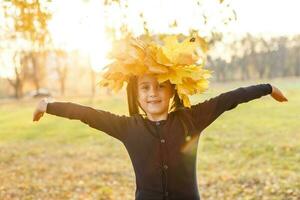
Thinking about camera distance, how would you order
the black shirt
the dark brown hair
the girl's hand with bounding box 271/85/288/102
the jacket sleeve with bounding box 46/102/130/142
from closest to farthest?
the black shirt → the jacket sleeve with bounding box 46/102/130/142 → the dark brown hair → the girl's hand with bounding box 271/85/288/102

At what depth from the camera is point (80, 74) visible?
243ft

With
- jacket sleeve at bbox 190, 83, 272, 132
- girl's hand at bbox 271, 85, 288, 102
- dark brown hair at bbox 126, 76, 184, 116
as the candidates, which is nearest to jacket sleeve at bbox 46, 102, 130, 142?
dark brown hair at bbox 126, 76, 184, 116

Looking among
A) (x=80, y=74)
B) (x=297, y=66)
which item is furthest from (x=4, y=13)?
(x=297, y=66)

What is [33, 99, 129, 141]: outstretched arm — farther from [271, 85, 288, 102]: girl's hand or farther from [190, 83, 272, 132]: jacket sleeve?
[271, 85, 288, 102]: girl's hand

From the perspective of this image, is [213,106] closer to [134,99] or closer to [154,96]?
[154,96]

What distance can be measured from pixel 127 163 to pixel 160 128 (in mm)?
11347

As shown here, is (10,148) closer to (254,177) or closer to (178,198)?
(254,177)

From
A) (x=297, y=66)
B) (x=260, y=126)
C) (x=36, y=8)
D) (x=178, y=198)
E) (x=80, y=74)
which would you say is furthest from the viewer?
(x=297, y=66)

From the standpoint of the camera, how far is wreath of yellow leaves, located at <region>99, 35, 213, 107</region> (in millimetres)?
4078

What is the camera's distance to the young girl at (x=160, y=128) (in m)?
4.04

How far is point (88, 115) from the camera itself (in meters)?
4.16

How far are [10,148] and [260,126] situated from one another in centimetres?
1056

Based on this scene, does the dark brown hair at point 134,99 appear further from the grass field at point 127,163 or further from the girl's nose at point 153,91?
the grass field at point 127,163

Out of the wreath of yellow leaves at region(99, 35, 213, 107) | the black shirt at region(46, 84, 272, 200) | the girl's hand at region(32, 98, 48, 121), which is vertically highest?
the wreath of yellow leaves at region(99, 35, 213, 107)
